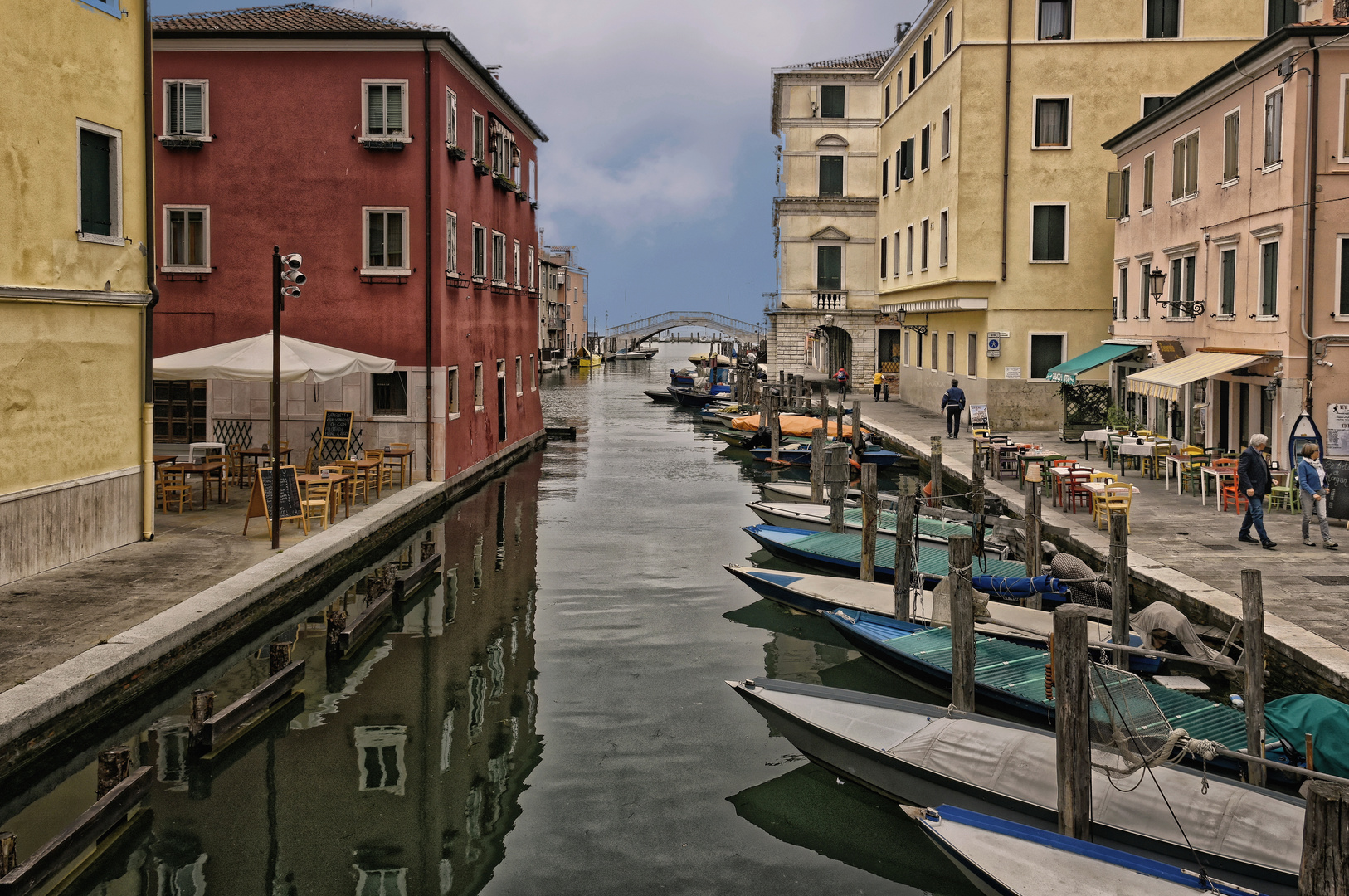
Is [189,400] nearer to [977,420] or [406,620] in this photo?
[406,620]

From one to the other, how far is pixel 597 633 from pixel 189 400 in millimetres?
13248

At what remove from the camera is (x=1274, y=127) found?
2025cm

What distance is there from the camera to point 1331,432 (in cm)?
1895

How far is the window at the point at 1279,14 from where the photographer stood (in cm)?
3198

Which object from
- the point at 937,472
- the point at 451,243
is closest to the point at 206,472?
the point at 451,243

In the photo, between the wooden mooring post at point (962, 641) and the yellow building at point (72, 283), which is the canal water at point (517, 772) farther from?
the yellow building at point (72, 283)

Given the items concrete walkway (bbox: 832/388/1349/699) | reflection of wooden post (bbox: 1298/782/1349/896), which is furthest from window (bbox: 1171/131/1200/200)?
reflection of wooden post (bbox: 1298/782/1349/896)

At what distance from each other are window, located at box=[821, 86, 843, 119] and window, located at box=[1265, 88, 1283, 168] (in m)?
41.5

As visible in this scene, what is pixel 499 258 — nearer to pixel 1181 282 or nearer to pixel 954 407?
pixel 954 407

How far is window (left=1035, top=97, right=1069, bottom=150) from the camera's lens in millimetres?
33062

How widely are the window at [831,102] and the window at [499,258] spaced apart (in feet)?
108

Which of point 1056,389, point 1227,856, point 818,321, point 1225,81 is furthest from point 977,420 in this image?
point 818,321

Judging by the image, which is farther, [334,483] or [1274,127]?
[1274,127]

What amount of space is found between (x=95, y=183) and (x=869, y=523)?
10.8m
